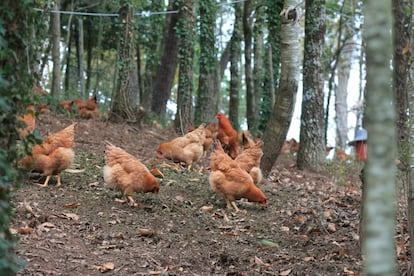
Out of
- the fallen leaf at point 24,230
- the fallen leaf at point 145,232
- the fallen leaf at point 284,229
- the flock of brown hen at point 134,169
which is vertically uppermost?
the flock of brown hen at point 134,169

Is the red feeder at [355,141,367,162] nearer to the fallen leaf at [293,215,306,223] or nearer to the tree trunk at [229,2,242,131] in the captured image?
the tree trunk at [229,2,242,131]

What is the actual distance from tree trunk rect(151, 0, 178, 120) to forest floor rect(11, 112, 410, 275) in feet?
28.9

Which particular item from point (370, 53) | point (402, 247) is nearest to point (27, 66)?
point (370, 53)

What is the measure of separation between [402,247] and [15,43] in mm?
4131

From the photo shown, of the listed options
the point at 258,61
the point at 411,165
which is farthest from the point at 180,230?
the point at 258,61

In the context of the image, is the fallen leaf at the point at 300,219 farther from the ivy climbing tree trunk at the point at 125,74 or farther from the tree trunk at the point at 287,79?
the ivy climbing tree trunk at the point at 125,74

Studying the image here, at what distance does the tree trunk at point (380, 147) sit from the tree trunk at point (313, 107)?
33.3 ft

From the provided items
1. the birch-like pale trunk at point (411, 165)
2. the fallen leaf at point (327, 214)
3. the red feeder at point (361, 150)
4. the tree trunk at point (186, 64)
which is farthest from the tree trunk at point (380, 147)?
the red feeder at point (361, 150)

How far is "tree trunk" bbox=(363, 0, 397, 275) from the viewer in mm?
2156

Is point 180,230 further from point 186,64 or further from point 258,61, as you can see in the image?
point 258,61

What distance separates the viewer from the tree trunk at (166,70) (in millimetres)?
17828

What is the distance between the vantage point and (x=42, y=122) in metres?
12.5

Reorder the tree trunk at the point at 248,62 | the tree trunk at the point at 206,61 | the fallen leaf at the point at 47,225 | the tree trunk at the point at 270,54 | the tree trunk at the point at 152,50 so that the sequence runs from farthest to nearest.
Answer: the tree trunk at the point at 152,50 → the tree trunk at the point at 248,62 → the tree trunk at the point at 270,54 → the tree trunk at the point at 206,61 → the fallen leaf at the point at 47,225

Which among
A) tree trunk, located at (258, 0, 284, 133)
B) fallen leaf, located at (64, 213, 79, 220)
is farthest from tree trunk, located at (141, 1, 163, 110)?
fallen leaf, located at (64, 213, 79, 220)
